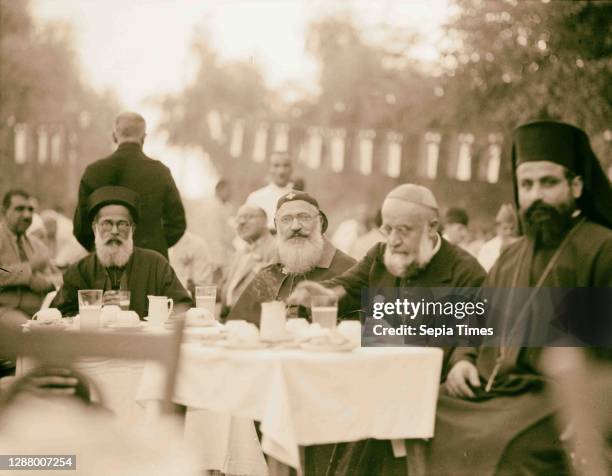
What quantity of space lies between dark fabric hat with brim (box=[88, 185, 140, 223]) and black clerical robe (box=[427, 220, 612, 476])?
2.25 meters

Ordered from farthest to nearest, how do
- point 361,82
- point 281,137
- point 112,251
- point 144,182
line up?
point 361,82 < point 281,137 < point 144,182 < point 112,251

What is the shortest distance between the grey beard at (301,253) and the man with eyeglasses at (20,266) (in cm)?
167

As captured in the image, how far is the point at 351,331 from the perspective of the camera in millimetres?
4082

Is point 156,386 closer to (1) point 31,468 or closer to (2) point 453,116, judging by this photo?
(1) point 31,468

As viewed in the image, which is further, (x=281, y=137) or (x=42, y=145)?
(x=42, y=145)

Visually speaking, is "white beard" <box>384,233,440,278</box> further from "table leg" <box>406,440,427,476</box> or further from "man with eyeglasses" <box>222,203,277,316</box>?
"man with eyeglasses" <box>222,203,277,316</box>

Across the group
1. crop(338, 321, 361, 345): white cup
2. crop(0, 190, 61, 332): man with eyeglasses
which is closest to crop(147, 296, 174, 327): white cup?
crop(338, 321, 361, 345): white cup

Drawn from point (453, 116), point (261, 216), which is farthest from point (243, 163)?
point (261, 216)

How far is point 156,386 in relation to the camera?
13.6 feet

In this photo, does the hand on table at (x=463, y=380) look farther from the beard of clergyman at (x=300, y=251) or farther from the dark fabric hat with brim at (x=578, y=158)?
the beard of clergyman at (x=300, y=251)

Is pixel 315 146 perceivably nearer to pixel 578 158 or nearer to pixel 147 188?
pixel 147 188

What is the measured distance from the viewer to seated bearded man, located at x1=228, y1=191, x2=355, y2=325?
208 inches

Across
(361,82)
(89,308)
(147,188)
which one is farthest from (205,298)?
(361,82)

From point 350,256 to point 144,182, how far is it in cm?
155
